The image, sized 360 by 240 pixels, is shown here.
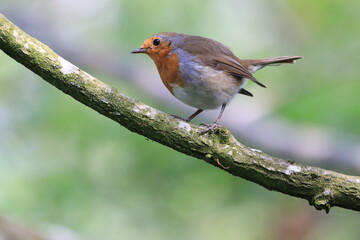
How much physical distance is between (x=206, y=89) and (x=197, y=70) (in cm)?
17

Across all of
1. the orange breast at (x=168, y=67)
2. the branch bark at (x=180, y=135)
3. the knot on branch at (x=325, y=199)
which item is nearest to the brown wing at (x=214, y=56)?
the orange breast at (x=168, y=67)

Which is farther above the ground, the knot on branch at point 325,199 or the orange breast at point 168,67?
the orange breast at point 168,67

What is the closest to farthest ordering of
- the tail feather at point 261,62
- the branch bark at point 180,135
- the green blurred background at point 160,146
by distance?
the branch bark at point 180,135, the tail feather at point 261,62, the green blurred background at point 160,146

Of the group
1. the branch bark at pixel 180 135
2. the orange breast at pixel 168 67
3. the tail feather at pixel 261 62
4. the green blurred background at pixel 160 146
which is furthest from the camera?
the green blurred background at pixel 160 146

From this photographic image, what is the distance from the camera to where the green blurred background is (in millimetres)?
6129

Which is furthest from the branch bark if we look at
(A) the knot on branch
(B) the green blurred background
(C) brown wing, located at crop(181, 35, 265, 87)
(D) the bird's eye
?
(B) the green blurred background

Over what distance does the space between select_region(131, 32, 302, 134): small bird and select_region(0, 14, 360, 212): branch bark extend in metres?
1.12

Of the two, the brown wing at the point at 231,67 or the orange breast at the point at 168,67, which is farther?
the brown wing at the point at 231,67

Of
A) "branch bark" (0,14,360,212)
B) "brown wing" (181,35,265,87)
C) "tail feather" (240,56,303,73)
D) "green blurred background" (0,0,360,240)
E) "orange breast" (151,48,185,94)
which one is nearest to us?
"branch bark" (0,14,360,212)

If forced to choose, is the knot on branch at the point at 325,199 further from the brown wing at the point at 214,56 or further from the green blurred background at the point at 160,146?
the green blurred background at the point at 160,146

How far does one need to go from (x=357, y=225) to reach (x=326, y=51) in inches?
96.9

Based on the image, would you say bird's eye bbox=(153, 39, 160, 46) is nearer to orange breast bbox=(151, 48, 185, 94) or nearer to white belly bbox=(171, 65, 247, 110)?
orange breast bbox=(151, 48, 185, 94)

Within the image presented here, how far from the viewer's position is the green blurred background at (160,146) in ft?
20.1

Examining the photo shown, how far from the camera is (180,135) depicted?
3.23 meters
